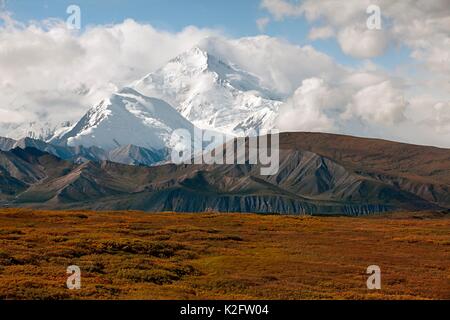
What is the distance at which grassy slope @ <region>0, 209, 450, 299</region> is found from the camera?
54.0m

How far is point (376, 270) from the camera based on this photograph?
2857 inches

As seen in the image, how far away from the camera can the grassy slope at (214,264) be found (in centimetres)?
5403

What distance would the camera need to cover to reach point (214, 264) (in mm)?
73000
